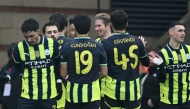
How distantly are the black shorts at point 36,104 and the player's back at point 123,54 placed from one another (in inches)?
44.8

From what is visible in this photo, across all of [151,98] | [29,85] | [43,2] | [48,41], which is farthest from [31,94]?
[43,2]

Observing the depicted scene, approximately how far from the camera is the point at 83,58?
11.0 meters

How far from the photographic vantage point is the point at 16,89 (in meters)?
13.4

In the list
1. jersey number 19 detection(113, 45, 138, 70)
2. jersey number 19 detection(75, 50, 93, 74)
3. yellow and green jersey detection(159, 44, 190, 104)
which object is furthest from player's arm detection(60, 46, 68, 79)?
yellow and green jersey detection(159, 44, 190, 104)

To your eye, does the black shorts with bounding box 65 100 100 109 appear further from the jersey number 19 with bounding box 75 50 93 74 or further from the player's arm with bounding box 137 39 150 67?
the player's arm with bounding box 137 39 150 67

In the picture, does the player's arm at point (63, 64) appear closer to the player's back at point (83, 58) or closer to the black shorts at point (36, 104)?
the player's back at point (83, 58)

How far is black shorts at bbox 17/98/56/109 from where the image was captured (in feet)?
37.3

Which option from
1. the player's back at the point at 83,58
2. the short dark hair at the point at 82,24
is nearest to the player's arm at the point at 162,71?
the player's back at the point at 83,58

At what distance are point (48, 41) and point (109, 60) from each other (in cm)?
104

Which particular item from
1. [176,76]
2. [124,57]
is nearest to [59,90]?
[124,57]

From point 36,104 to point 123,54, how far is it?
5.33 ft

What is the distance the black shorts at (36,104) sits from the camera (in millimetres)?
11367

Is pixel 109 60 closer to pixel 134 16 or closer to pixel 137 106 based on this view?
pixel 137 106

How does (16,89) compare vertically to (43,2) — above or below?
below
